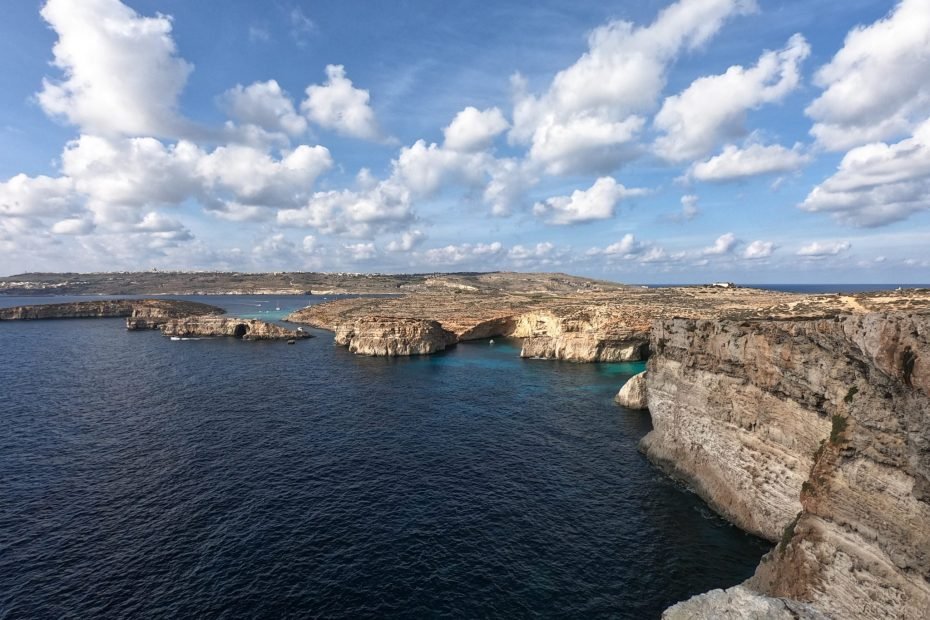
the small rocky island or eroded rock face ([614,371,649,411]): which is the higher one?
the small rocky island

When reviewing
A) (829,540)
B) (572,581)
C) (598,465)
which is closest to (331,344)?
(598,465)

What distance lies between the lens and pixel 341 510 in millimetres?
35812

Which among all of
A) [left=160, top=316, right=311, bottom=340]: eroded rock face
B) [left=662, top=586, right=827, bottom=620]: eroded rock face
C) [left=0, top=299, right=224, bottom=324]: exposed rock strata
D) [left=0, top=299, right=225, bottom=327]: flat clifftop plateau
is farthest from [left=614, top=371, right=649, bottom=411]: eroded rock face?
[left=0, top=299, right=224, bottom=324]: exposed rock strata

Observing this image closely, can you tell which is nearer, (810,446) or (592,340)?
(810,446)

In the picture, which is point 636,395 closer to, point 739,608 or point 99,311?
point 739,608

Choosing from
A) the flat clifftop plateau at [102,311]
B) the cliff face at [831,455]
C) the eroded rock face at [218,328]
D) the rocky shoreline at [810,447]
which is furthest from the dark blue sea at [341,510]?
the flat clifftop plateau at [102,311]

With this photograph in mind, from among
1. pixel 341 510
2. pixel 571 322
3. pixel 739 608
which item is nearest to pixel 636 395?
pixel 571 322

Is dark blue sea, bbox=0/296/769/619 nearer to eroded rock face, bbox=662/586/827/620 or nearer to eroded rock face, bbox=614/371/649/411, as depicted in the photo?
eroded rock face, bbox=614/371/649/411

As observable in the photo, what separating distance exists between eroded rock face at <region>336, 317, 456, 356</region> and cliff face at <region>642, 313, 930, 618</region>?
3013 inches

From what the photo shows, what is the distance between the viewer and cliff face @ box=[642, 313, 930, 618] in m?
19.9

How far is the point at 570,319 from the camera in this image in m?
101

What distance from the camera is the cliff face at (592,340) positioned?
9588 cm

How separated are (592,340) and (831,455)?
73.9 m

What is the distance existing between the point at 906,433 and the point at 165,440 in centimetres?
6244
